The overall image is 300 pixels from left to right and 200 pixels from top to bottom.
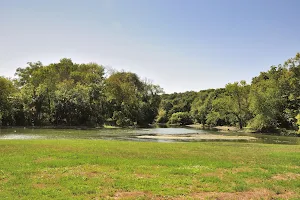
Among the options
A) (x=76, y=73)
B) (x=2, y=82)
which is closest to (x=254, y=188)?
(x=2, y=82)

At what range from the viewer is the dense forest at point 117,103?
84.6 m

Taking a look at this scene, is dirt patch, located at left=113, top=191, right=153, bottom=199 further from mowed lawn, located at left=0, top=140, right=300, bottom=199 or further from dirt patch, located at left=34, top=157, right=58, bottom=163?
dirt patch, located at left=34, top=157, right=58, bottom=163

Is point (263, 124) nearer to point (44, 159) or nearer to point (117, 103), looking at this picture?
point (117, 103)

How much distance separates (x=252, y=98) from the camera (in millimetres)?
86375

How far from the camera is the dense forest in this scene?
84562mm

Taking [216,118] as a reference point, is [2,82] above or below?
above

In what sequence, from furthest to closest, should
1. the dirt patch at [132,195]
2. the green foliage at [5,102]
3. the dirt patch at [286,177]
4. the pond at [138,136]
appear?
the green foliage at [5,102] < the pond at [138,136] < the dirt patch at [286,177] < the dirt patch at [132,195]

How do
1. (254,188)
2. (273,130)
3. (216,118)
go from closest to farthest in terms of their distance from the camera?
(254,188) → (273,130) → (216,118)

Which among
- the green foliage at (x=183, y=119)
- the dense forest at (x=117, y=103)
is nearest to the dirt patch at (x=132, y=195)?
the dense forest at (x=117, y=103)

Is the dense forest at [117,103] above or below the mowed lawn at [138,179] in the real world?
above

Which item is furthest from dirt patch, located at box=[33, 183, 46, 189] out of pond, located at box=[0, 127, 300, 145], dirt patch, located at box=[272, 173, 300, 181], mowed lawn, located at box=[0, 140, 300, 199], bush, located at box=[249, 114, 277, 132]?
bush, located at box=[249, 114, 277, 132]

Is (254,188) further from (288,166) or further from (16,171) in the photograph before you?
(16,171)

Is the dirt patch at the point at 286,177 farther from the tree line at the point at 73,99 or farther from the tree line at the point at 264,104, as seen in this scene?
the tree line at the point at 73,99

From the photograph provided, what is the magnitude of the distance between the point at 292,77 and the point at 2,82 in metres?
89.9
